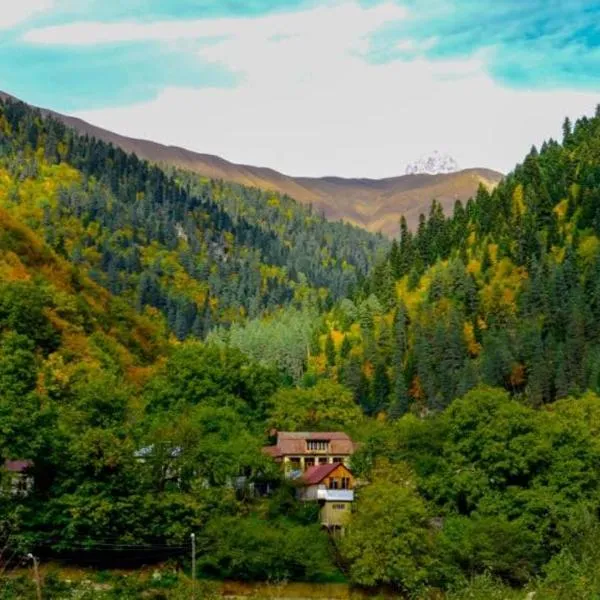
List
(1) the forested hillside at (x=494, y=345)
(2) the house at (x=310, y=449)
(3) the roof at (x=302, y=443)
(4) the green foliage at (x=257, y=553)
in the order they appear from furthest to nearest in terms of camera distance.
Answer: (1) the forested hillside at (x=494, y=345) → (3) the roof at (x=302, y=443) → (2) the house at (x=310, y=449) → (4) the green foliage at (x=257, y=553)

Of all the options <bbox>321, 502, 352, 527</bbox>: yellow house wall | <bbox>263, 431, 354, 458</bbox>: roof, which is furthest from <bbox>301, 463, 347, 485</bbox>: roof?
<bbox>263, 431, 354, 458</bbox>: roof

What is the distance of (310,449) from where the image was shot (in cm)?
10156

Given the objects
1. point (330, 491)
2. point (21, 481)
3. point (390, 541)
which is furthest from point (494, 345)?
point (21, 481)

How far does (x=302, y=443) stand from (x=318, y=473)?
10965 mm

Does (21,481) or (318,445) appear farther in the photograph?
(318,445)

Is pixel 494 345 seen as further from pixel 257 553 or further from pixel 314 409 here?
pixel 257 553

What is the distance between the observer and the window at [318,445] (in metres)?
102

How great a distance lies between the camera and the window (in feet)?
334

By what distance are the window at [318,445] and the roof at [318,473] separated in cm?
775

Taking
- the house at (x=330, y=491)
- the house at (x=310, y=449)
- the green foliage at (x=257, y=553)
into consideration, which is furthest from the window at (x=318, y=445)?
the green foliage at (x=257, y=553)

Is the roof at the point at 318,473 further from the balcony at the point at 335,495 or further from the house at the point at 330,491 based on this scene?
the balcony at the point at 335,495

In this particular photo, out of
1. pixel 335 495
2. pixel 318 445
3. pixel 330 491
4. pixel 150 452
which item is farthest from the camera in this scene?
pixel 318 445

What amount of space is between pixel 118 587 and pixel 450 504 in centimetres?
3764

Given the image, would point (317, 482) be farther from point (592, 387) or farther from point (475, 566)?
point (592, 387)
